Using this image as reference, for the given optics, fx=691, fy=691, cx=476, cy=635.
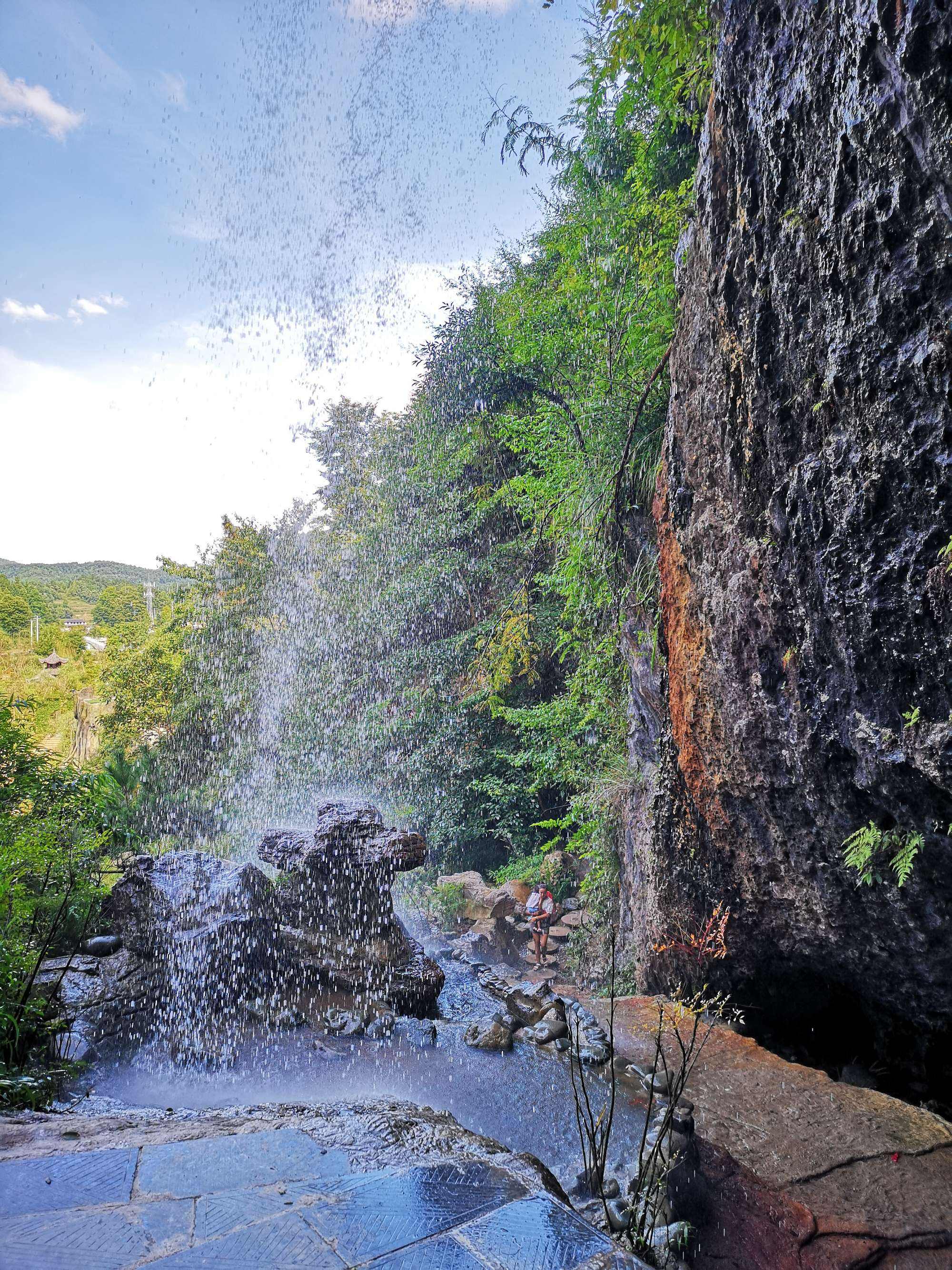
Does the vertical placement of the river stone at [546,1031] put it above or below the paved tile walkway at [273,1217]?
below

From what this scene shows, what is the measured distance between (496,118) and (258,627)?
11.7m

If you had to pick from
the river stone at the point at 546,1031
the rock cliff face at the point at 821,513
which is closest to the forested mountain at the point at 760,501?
the rock cliff face at the point at 821,513

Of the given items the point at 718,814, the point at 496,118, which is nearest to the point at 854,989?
the point at 718,814

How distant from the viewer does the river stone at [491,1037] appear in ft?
18.1

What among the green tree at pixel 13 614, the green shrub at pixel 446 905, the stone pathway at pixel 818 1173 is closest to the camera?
the stone pathway at pixel 818 1173

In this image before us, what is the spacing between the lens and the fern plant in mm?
3062

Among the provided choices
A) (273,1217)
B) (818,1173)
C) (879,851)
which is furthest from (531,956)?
(273,1217)

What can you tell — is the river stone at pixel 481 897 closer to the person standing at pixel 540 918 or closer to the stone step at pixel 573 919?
the stone step at pixel 573 919

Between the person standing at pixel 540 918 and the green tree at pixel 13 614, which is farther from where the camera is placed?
the green tree at pixel 13 614

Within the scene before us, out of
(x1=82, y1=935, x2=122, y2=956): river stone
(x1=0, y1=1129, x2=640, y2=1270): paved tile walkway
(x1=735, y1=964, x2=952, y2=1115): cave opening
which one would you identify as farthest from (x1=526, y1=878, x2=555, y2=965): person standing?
(x1=0, y1=1129, x2=640, y2=1270): paved tile walkway

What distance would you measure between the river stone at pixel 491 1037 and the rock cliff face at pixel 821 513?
187 cm

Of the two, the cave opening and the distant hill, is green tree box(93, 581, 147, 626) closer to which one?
the distant hill

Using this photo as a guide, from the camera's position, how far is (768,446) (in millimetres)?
3564

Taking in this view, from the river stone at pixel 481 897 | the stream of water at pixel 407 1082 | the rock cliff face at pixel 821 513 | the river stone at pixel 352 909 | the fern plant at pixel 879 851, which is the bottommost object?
the river stone at pixel 481 897
